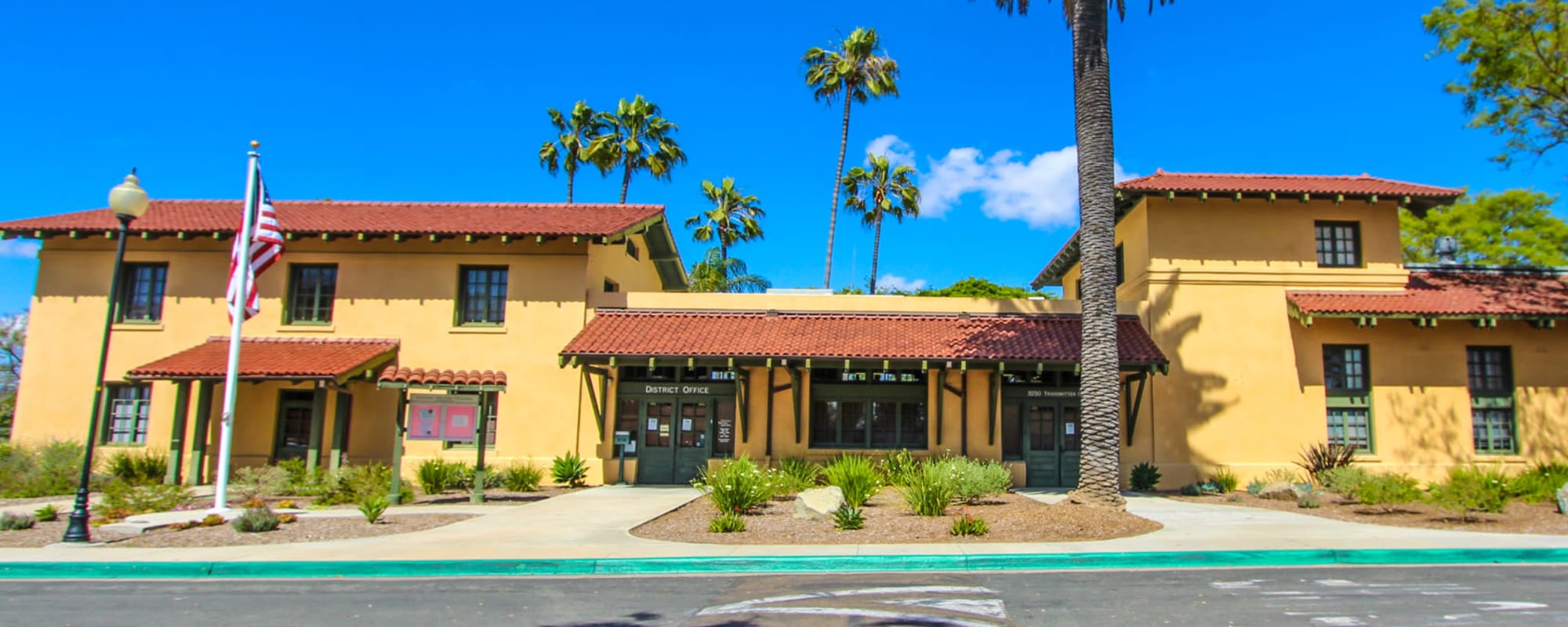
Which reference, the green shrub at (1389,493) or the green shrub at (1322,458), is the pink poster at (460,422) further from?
the green shrub at (1322,458)

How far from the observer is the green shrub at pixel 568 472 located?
19.7 m

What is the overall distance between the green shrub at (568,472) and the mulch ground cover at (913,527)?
19.0 feet

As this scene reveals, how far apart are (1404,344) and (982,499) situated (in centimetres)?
1140

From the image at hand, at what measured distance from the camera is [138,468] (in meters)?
19.3

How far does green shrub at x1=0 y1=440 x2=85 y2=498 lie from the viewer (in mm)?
17297

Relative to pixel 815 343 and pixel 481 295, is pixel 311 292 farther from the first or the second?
pixel 815 343

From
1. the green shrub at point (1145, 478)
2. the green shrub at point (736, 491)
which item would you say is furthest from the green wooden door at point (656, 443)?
the green shrub at point (1145, 478)

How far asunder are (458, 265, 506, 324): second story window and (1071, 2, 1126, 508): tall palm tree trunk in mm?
12823

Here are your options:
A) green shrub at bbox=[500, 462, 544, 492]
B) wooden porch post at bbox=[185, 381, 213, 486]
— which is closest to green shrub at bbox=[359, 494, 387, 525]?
green shrub at bbox=[500, 462, 544, 492]

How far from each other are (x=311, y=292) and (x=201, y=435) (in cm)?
393

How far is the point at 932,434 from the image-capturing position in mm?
20422

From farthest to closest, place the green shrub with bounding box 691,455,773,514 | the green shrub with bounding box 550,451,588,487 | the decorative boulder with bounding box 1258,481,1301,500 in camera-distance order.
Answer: the green shrub with bounding box 550,451,588,487
the decorative boulder with bounding box 1258,481,1301,500
the green shrub with bounding box 691,455,773,514

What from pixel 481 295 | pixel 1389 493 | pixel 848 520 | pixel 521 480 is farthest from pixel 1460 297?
pixel 481 295

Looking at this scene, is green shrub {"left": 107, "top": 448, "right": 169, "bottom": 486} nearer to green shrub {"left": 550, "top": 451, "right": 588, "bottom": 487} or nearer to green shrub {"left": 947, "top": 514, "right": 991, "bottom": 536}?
green shrub {"left": 550, "top": 451, "right": 588, "bottom": 487}
